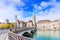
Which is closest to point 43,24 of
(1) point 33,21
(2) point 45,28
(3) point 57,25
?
(2) point 45,28

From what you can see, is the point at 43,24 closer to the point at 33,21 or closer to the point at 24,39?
the point at 33,21

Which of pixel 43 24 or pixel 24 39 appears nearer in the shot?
pixel 24 39

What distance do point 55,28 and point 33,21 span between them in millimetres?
6970

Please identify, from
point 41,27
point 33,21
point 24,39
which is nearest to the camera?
point 24,39

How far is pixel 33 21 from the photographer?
13.6 metres

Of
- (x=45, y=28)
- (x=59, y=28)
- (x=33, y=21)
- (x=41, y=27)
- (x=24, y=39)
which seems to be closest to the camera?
(x=24, y=39)

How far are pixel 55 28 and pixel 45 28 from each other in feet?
4.64

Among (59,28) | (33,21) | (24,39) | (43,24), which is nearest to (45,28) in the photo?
(43,24)

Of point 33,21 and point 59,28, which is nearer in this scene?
point 33,21

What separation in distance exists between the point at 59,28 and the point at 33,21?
9.25 metres

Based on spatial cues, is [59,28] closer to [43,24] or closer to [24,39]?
[43,24]

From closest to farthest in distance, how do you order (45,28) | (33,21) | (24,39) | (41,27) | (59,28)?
(24,39)
(33,21)
(41,27)
(45,28)
(59,28)

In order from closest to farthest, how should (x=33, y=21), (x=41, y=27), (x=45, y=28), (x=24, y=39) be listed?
(x=24, y=39), (x=33, y=21), (x=41, y=27), (x=45, y=28)

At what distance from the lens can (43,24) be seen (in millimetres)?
20672
